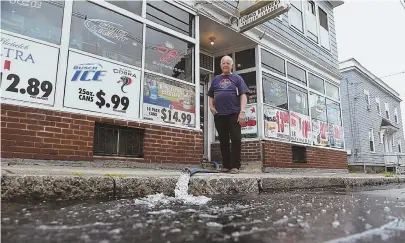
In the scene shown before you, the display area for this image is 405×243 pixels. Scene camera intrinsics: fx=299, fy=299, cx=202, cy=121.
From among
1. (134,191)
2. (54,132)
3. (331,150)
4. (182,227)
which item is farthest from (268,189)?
(331,150)

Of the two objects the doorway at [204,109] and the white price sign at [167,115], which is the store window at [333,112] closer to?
the doorway at [204,109]

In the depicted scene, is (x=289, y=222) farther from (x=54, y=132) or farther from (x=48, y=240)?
(x=54, y=132)

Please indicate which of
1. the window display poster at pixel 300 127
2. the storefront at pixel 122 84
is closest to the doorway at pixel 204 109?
the storefront at pixel 122 84

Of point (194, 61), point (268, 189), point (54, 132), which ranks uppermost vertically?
point (194, 61)

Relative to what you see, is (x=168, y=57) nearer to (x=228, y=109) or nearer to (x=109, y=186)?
(x=228, y=109)

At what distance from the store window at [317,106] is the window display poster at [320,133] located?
0.20 metres

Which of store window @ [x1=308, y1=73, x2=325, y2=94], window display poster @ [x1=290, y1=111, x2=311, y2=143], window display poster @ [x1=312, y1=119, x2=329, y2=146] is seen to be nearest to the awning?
store window @ [x1=308, y1=73, x2=325, y2=94]

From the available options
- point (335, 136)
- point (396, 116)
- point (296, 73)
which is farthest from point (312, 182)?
point (396, 116)

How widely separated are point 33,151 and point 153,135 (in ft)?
6.31

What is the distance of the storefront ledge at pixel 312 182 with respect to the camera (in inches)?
158

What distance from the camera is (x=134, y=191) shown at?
275 cm

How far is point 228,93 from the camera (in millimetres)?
5191

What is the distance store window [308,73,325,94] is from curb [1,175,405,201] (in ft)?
22.9

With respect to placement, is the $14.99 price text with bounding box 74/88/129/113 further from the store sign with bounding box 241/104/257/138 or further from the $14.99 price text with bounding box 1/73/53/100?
the store sign with bounding box 241/104/257/138
